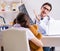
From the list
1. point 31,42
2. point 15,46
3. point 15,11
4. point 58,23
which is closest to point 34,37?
point 31,42

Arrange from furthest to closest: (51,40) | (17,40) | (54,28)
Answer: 1. (54,28)
2. (51,40)
3. (17,40)

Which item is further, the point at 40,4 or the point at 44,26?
the point at 40,4

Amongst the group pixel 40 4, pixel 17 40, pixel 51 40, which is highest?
pixel 40 4

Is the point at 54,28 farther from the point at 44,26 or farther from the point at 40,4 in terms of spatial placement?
the point at 40,4

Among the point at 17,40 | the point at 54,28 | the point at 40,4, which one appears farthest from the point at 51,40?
the point at 40,4

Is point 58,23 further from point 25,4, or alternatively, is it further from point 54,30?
point 25,4

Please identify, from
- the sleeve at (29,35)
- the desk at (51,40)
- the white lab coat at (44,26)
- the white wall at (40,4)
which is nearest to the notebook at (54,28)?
the white lab coat at (44,26)

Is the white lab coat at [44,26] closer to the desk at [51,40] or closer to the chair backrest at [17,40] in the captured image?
the desk at [51,40]

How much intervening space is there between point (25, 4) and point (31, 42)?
2063 millimetres

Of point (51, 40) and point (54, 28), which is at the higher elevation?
point (54, 28)

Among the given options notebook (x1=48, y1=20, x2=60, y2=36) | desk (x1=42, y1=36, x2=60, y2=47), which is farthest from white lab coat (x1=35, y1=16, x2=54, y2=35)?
desk (x1=42, y1=36, x2=60, y2=47)

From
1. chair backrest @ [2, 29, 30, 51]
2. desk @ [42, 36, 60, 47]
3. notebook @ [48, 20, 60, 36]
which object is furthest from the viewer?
notebook @ [48, 20, 60, 36]

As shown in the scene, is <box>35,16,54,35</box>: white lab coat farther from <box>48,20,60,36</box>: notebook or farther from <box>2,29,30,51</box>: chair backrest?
<box>2,29,30,51</box>: chair backrest

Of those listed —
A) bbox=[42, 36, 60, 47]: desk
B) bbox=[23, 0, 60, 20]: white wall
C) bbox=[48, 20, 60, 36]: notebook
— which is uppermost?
bbox=[23, 0, 60, 20]: white wall
